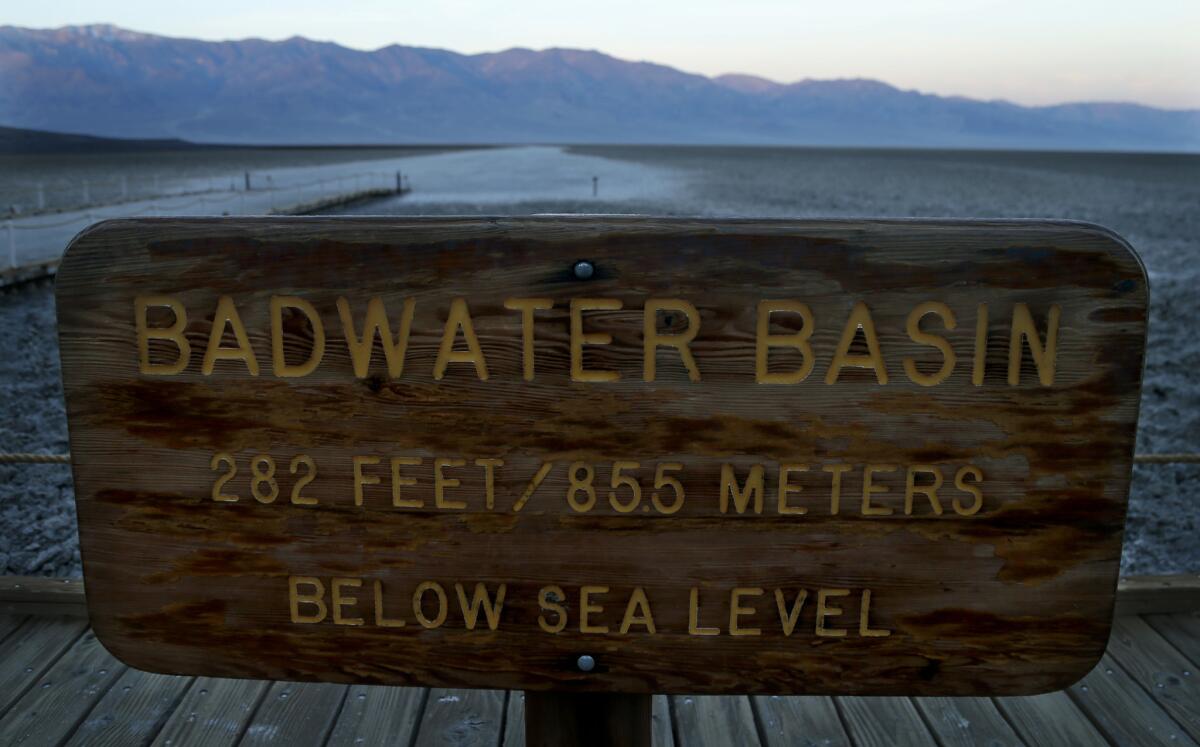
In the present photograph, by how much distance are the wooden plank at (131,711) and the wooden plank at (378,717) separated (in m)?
0.50

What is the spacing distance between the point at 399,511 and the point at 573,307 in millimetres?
447

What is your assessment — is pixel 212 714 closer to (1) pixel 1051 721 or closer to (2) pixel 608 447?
(2) pixel 608 447

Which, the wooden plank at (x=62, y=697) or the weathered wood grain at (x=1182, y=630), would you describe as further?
the weathered wood grain at (x=1182, y=630)

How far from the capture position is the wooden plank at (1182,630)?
2.96 m

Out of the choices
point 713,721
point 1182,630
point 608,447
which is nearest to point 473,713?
point 713,721

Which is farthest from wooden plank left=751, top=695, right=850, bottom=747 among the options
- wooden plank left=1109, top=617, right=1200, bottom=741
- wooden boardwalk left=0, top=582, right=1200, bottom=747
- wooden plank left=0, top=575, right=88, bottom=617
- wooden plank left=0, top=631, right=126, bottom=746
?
wooden plank left=0, top=575, right=88, bottom=617

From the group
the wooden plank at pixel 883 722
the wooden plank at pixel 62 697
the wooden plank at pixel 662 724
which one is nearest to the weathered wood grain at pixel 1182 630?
the wooden plank at pixel 883 722

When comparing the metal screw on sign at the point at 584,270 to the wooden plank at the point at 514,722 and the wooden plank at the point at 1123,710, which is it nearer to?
the wooden plank at the point at 514,722

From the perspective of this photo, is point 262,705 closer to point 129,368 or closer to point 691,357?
point 129,368

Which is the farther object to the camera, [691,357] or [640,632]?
[640,632]

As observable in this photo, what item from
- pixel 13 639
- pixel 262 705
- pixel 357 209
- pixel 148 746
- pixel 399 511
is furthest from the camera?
pixel 357 209

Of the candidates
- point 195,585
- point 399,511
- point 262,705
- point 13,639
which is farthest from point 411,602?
point 13,639

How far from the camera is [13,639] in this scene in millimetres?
3008

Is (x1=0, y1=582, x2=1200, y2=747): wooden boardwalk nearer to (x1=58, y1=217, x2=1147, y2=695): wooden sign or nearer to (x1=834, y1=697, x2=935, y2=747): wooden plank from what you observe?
(x1=834, y1=697, x2=935, y2=747): wooden plank
